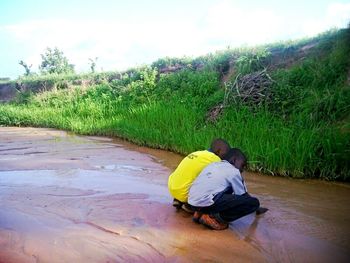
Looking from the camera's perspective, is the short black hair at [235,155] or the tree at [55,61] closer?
the short black hair at [235,155]

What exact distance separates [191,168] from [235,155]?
502 millimetres

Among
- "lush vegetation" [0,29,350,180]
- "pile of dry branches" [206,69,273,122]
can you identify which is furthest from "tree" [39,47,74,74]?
"pile of dry branches" [206,69,273,122]

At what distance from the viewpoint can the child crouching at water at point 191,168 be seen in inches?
168

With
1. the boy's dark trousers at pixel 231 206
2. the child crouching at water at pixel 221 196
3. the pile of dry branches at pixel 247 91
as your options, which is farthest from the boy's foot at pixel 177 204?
the pile of dry branches at pixel 247 91

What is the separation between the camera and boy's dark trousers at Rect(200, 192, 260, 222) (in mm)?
3992

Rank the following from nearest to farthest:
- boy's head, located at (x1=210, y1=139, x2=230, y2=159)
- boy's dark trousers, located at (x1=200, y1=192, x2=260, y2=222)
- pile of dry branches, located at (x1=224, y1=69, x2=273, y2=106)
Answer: boy's dark trousers, located at (x1=200, y1=192, x2=260, y2=222), boy's head, located at (x1=210, y1=139, x2=230, y2=159), pile of dry branches, located at (x1=224, y1=69, x2=273, y2=106)

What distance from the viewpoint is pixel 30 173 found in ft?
21.8

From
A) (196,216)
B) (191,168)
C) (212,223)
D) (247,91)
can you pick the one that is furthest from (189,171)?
(247,91)

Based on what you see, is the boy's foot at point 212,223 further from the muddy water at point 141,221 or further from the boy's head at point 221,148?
the boy's head at point 221,148

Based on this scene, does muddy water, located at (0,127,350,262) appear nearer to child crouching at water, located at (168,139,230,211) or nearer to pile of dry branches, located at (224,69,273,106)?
child crouching at water, located at (168,139,230,211)

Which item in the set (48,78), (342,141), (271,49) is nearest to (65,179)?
(342,141)

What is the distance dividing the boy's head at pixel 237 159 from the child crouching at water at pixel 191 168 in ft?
0.38

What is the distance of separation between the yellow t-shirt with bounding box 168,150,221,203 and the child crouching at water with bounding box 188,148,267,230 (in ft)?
0.41

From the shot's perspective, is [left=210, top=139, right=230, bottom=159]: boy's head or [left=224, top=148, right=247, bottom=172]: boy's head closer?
[left=224, top=148, right=247, bottom=172]: boy's head
